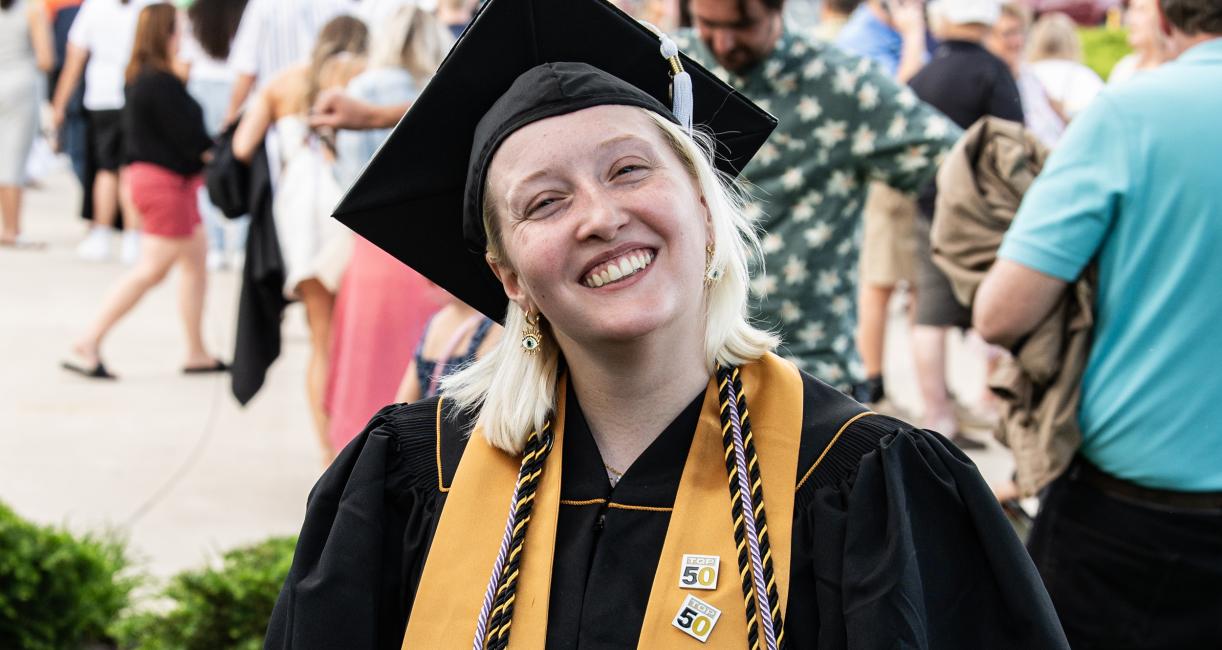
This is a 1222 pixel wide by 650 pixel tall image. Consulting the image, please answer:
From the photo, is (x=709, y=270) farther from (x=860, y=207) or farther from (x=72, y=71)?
(x=72, y=71)

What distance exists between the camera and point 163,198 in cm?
751

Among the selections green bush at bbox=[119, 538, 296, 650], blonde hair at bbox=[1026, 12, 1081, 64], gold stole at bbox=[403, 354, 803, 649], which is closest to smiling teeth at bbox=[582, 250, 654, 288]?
gold stole at bbox=[403, 354, 803, 649]

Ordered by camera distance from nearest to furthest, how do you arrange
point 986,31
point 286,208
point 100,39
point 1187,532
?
point 1187,532 < point 286,208 < point 986,31 < point 100,39

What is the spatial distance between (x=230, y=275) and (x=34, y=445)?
4161 mm

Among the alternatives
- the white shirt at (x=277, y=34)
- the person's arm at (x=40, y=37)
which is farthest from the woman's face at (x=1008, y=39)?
the person's arm at (x=40, y=37)

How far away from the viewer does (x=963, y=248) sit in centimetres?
360

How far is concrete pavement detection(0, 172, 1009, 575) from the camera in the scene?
604cm

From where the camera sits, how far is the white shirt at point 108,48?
9.88 metres

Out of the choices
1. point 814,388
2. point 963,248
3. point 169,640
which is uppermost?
point 814,388

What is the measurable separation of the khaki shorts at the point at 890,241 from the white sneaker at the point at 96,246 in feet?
21.1

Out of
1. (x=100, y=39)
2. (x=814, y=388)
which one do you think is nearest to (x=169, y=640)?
(x=814, y=388)

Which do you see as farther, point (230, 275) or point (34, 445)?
point (230, 275)

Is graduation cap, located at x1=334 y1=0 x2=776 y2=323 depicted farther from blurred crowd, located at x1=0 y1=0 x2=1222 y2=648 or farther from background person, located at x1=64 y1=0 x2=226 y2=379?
background person, located at x1=64 y1=0 x2=226 y2=379

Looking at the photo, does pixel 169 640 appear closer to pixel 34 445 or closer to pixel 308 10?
pixel 34 445
